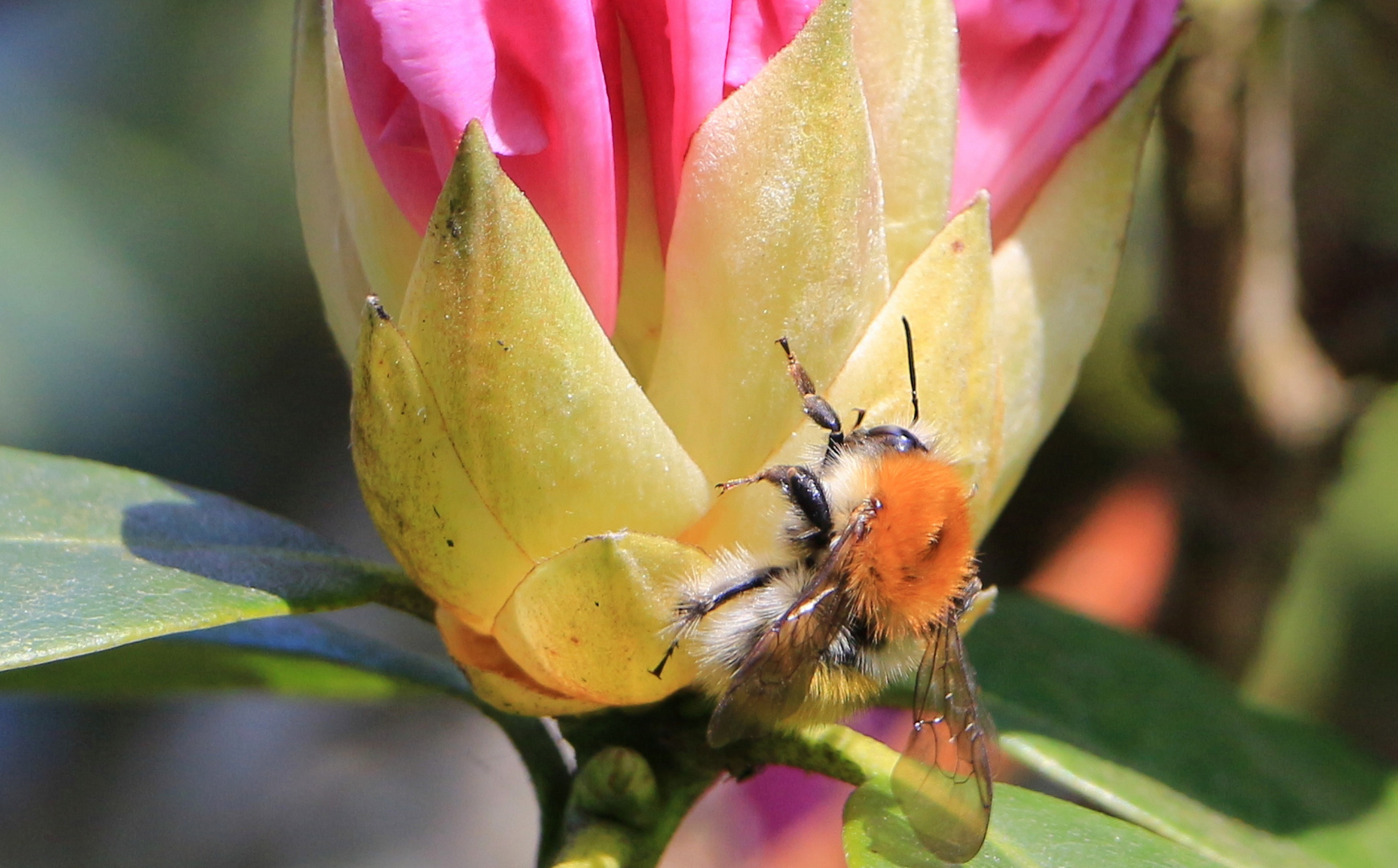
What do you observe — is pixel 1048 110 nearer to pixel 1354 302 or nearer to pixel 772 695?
pixel 772 695

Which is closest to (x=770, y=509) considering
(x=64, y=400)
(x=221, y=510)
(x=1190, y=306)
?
(x=221, y=510)

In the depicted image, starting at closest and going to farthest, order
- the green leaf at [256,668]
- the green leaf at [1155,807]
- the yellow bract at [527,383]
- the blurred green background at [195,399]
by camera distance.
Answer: the yellow bract at [527,383]
the green leaf at [1155,807]
the green leaf at [256,668]
the blurred green background at [195,399]

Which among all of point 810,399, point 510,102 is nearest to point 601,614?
point 810,399

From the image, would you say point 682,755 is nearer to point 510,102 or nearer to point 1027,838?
point 1027,838

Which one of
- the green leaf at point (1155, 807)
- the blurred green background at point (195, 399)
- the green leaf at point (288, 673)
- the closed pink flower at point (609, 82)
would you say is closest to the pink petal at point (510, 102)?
the closed pink flower at point (609, 82)

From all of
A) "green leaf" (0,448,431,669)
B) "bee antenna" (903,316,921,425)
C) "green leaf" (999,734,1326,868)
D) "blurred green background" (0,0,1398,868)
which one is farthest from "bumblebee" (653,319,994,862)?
"blurred green background" (0,0,1398,868)

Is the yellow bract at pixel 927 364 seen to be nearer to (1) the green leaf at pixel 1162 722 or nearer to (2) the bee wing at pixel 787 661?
(2) the bee wing at pixel 787 661
